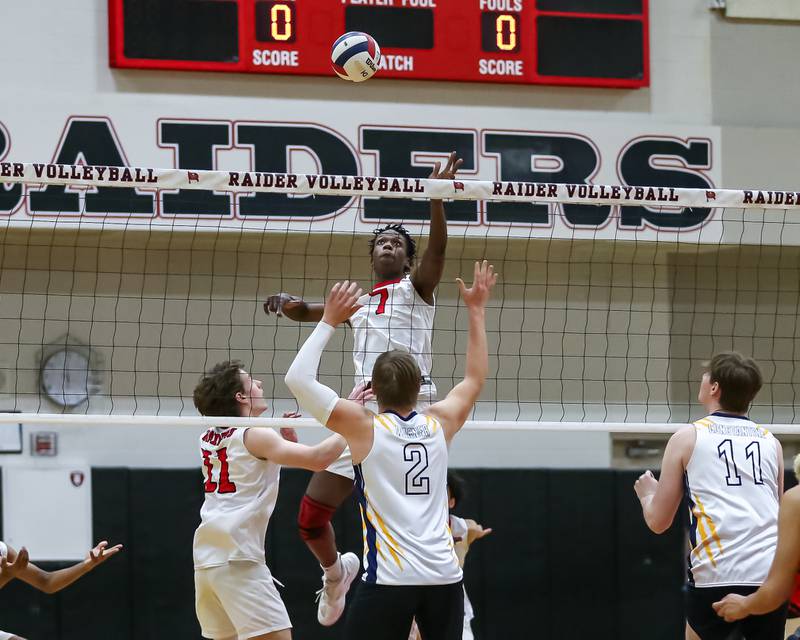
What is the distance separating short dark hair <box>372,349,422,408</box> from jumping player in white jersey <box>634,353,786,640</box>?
1.15m

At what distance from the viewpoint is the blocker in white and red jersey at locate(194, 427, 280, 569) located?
19.1 feet

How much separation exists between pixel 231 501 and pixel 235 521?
0.11m

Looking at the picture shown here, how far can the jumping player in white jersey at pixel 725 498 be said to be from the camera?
15.9 ft

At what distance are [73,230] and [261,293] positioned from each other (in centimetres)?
183

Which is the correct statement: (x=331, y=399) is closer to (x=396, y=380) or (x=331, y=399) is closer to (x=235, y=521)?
(x=396, y=380)

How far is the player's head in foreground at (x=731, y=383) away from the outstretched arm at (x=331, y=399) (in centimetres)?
153

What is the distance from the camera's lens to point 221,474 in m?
5.88

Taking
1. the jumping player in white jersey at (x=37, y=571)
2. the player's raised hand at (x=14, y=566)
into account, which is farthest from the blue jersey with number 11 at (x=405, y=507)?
the player's raised hand at (x=14, y=566)

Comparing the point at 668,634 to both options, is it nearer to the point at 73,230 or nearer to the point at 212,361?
the point at 212,361

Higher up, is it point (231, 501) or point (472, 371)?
point (472, 371)

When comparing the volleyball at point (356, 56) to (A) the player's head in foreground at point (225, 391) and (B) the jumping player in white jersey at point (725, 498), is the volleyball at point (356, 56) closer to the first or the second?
(A) the player's head in foreground at point (225, 391)

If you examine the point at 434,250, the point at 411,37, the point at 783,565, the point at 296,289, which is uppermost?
the point at 411,37

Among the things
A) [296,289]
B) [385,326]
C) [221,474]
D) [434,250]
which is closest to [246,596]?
[221,474]

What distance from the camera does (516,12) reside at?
1092 cm
